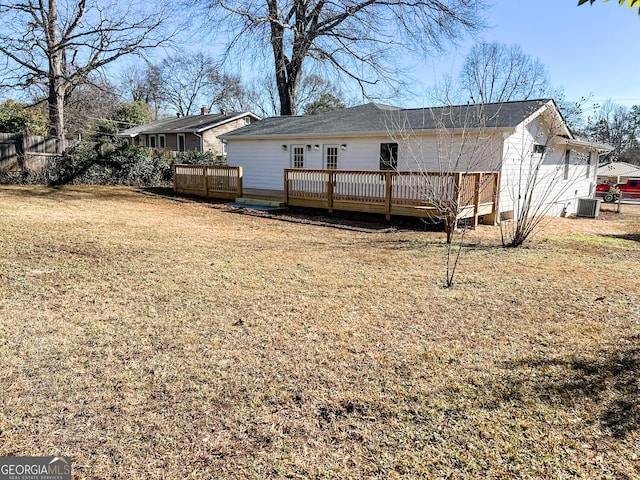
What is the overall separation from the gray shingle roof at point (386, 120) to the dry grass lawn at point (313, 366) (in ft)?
18.2

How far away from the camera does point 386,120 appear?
45.9ft

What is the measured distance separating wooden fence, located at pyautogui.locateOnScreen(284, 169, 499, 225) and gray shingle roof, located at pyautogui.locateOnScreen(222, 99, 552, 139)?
54.4 inches

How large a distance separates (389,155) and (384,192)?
2415 mm

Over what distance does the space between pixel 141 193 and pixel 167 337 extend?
14.2 metres

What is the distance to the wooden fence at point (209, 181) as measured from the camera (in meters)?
15.6

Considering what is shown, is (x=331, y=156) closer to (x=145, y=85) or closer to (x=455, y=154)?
(x=455, y=154)

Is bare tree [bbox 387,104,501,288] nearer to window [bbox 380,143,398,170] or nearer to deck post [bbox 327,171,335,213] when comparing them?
window [bbox 380,143,398,170]

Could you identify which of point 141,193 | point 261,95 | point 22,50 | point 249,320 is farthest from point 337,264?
point 261,95

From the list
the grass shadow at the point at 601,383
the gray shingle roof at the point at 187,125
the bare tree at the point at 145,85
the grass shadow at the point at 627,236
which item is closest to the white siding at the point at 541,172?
the grass shadow at the point at 627,236

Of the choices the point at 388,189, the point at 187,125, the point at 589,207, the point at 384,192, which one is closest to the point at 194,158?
the point at 187,125

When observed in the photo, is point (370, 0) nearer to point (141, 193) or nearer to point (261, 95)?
point (141, 193)

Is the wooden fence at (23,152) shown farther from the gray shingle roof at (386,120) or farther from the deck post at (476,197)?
the deck post at (476,197)

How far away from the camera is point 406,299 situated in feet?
17.6

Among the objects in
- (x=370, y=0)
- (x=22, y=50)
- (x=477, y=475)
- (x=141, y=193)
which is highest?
(x=370, y=0)
